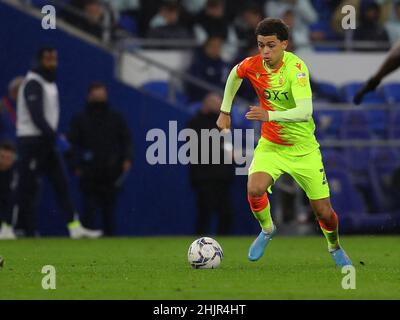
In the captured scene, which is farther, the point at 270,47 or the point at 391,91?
the point at 391,91

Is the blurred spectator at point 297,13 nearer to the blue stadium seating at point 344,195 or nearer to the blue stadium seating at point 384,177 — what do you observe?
the blue stadium seating at point 384,177

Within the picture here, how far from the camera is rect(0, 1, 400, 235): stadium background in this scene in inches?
672

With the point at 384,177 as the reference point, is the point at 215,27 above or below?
above

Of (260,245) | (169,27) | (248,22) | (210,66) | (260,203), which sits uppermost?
(248,22)

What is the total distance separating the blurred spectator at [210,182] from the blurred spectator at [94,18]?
211 centimetres

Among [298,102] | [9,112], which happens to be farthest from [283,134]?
[9,112]

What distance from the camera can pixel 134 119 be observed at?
17375 millimetres

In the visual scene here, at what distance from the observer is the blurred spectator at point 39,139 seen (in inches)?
609

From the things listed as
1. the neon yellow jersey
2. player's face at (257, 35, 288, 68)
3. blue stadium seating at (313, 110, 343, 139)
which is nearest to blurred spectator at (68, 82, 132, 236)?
blue stadium seating at (313, 110, 343, 139)

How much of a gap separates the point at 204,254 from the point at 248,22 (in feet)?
29.1

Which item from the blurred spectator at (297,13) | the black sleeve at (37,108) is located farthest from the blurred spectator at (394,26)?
the black sleeve at (37,108)

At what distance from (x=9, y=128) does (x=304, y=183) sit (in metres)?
7.75

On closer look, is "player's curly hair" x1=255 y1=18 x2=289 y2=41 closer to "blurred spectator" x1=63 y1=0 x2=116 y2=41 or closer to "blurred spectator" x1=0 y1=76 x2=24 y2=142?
"blurred spectator" x1=0 y1=76 x2=24 y2=142

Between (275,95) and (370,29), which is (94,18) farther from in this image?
(275,95)
